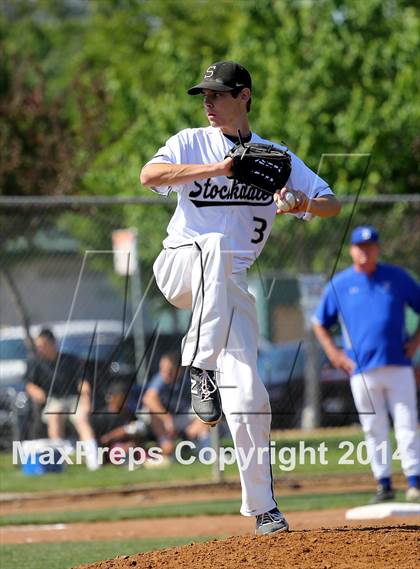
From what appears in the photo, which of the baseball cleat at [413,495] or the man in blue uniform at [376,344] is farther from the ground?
the man in blue uniform at [376,344]

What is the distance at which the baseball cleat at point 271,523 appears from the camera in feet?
21.8

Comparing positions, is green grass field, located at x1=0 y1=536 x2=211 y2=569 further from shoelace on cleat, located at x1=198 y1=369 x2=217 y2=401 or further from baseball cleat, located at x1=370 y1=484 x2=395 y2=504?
baseball cleat, located at x1=370 y1=484 x2=395 y2=504

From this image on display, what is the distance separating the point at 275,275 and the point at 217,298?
639 centimetres

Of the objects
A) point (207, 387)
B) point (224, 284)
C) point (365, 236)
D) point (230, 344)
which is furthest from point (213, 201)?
point (365, 236)

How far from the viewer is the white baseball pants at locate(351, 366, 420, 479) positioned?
1066 cm

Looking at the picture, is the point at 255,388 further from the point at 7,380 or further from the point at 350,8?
the point at 350,8

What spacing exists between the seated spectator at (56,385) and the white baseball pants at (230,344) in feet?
18.5

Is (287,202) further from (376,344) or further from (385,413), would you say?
(385,413)

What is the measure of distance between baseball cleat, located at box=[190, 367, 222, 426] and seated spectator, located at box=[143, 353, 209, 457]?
5078 millimetres

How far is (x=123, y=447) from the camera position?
12430mm

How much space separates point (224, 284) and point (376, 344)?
185 inches

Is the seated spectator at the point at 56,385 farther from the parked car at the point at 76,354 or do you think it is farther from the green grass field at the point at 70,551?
the green grass field at the point at 70,551

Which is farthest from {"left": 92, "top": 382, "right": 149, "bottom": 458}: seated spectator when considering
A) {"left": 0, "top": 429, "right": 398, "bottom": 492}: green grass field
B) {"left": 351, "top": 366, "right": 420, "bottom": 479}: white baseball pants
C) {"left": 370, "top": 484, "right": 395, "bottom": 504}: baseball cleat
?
{"left": 370, "top": 484, "right": 395, "bottom": 504}: baseball cleat

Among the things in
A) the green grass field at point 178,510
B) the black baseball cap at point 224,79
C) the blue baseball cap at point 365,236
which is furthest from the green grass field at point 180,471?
the black baseball cap at point 224,79
